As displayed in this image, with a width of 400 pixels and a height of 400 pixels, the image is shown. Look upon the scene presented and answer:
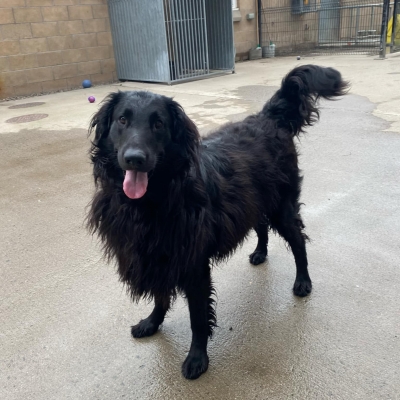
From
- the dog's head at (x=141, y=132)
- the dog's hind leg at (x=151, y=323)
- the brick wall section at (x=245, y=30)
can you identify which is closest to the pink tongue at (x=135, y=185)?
the dog's head at (x=141, y=132)

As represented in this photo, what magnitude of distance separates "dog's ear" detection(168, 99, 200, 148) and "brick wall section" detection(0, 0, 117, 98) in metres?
9.37

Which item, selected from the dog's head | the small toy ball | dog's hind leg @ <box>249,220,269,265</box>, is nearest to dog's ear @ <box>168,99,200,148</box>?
the dog's head

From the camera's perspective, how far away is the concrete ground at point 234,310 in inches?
83.7

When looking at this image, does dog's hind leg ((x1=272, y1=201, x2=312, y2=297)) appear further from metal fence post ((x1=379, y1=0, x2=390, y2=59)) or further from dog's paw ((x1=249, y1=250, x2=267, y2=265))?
metal fence post ((x1=379, y1=0, x2=390, y2=59))

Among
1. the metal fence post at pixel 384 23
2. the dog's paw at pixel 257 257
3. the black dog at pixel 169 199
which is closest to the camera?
the black dog at pixel 169 199

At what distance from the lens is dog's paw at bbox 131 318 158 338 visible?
8.14 feet

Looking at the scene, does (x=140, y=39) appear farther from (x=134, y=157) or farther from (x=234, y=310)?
(x=134, y=157)

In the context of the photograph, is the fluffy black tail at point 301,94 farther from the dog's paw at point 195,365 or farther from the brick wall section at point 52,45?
the brick wall section at point 52,45

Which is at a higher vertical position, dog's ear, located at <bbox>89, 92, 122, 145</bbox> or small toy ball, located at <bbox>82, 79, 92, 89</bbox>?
dog's ear, located at <bbox>89, 92, 122, 145</bbox>

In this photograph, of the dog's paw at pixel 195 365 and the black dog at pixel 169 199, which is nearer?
the black dog at pixel 169 199

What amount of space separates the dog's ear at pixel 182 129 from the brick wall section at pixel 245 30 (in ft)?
44.3

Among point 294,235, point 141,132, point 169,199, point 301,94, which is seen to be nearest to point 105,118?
point 141,132

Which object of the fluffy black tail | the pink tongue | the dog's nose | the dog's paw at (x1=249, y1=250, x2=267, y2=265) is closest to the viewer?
the dog's nose

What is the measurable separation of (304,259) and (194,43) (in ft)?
31.1
